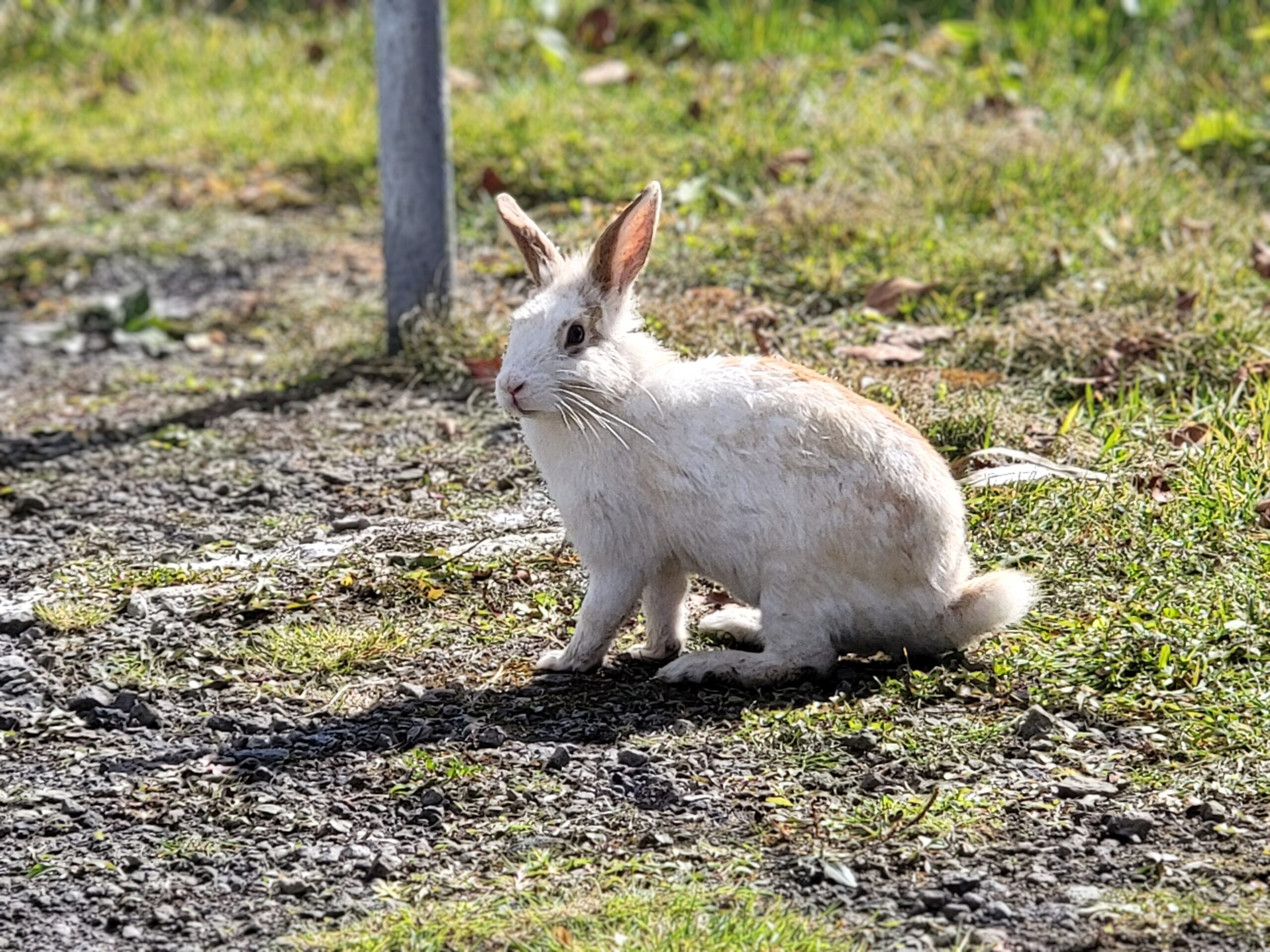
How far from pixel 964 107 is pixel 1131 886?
539cm

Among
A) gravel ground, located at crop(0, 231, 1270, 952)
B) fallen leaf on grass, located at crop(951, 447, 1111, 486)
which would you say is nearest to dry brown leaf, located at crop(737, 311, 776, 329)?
gravel ground, located at crop(0, 231, 1270, 952)

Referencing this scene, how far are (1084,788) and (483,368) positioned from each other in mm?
2883

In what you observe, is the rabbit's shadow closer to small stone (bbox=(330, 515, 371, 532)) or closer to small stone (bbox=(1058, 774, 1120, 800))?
small stone (bbox=(1058, 774, 1120, 800))

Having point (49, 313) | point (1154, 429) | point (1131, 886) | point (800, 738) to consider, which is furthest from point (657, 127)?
point (1131, 886)

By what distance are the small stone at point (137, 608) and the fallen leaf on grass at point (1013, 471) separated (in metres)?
2.04

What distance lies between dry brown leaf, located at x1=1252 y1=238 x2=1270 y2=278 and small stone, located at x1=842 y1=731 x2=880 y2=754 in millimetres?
3157

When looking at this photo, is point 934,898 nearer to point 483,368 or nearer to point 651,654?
point 651,654

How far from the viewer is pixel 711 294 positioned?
5781 millimetres

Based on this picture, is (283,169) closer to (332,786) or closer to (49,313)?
(49,313)

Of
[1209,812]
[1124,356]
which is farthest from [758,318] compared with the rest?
[1209,812]

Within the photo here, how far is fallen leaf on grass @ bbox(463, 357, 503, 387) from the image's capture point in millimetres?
5566

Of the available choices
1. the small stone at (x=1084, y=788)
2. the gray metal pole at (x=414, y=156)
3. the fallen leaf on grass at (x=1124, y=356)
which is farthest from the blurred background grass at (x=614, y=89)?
the small stone at (x=1084, y=788)

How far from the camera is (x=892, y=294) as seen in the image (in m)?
5.77

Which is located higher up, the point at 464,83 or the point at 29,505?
the point at 464,83
